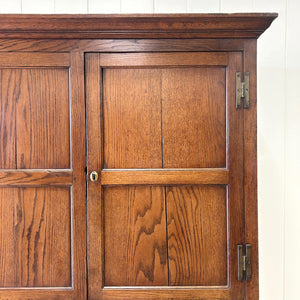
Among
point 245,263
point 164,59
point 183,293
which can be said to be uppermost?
point 164,59

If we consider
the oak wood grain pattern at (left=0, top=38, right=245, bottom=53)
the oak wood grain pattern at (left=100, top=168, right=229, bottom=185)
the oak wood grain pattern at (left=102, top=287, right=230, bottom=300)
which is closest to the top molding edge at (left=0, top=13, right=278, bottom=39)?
the oak wood grain pattern at (left=0, top=38, right=245, bottom=53)

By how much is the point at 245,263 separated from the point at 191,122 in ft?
1.68

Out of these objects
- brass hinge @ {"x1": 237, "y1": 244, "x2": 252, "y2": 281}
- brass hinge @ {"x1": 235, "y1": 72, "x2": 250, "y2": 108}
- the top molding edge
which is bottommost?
brass hinge @ {"x1": 237, "y1": 244, "x2": 252, "y2": 281}

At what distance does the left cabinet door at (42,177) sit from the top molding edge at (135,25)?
8 cm

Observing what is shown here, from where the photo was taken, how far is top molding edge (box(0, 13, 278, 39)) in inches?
44.0

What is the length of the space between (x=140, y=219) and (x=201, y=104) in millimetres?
446

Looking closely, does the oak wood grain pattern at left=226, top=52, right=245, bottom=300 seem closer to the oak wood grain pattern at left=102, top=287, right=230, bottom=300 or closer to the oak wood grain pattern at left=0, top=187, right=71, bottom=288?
the oak wood grain pattern at left=102, top=287, right=230, bottom=300

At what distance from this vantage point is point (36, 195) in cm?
119

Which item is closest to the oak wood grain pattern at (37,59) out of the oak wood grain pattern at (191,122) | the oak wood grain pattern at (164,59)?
the oak wood grain pattern at (164,59)

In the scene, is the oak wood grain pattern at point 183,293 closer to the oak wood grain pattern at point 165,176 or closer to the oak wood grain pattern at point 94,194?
the oak wood grain pattern at point 94,194

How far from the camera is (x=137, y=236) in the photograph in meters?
1.19

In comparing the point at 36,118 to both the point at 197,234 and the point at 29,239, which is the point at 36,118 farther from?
the point at 197,234

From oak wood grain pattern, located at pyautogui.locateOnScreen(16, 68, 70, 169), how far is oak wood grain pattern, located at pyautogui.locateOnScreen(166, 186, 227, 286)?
415 millimetres
